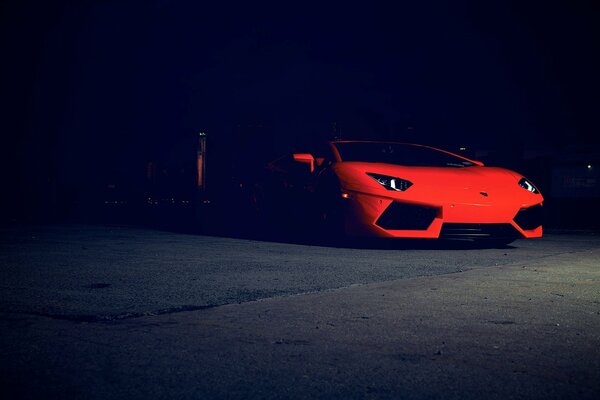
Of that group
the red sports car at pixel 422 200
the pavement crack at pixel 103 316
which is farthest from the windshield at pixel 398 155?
the pavement crack at pixel 103 316

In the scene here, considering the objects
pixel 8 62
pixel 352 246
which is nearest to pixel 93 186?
pixel 8 62

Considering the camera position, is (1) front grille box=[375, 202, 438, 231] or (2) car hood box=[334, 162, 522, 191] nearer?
(1) front grille box=[375, 202, 438, 231]

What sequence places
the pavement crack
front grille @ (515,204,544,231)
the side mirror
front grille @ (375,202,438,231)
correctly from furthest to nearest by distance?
the side mirror, front grille @ (515,204,544,231), front grille @ (375,202,438,231), the pavement crack

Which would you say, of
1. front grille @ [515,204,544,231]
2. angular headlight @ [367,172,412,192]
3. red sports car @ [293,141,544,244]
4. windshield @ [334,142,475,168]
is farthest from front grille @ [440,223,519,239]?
windshield @ [334,142,475,168]

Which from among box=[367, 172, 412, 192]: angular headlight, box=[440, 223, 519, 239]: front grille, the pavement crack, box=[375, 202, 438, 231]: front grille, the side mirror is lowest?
the pavement crack

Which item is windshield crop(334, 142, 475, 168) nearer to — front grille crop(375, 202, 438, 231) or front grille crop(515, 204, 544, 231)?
front grille crop(375, 202, 438, 231)

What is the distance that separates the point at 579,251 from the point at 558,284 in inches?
115

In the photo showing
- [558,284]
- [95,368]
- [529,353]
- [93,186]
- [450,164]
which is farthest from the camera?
[93,186]

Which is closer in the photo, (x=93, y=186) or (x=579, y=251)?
(x=579, y=251)

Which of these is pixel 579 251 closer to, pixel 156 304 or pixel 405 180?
pixel 405 180

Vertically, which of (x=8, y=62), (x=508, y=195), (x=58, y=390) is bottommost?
(x=58, y=390)

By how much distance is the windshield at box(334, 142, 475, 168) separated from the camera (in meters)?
8.73

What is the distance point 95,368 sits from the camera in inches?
107

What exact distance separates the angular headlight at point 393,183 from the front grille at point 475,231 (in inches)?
24.5
